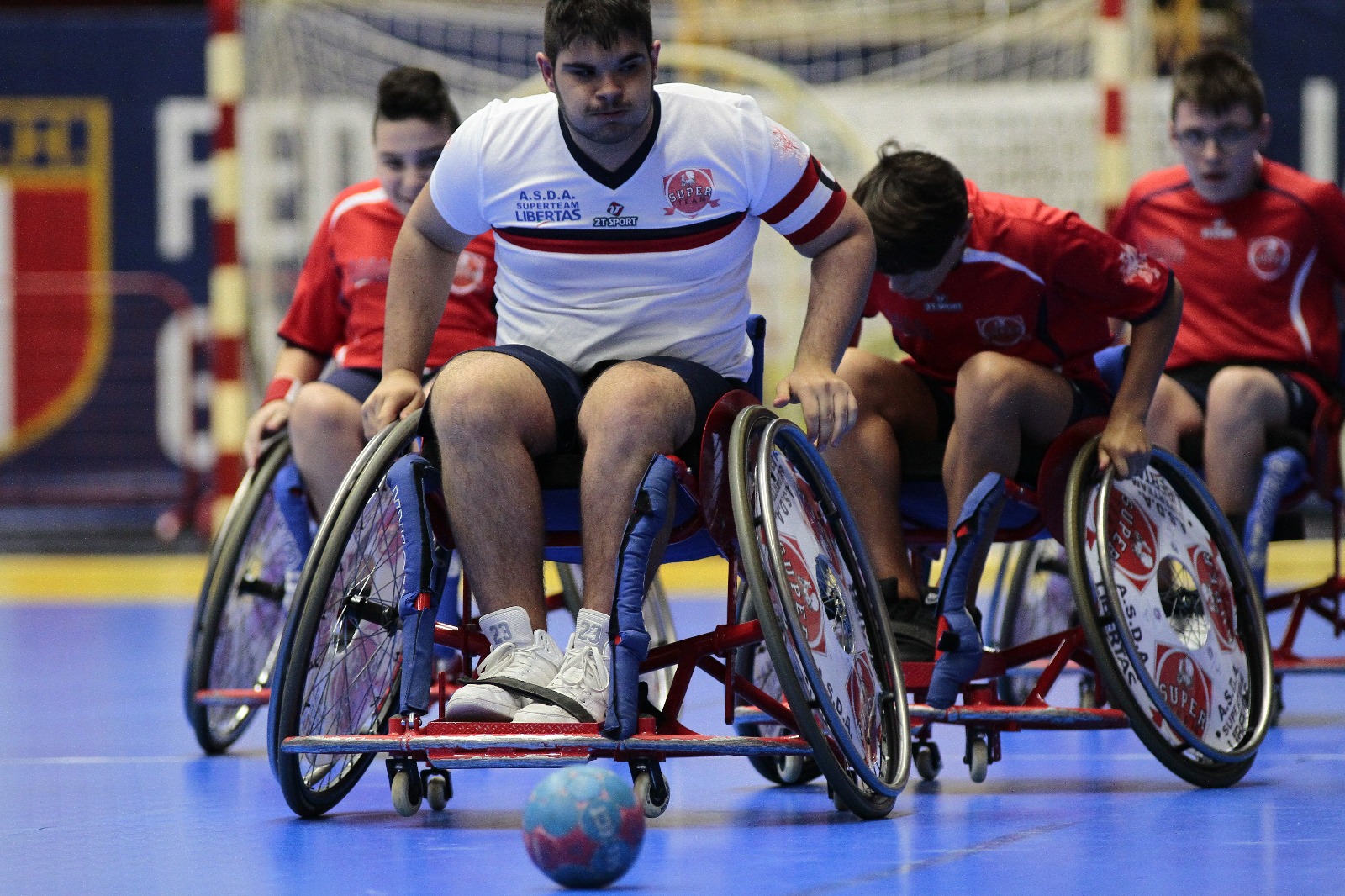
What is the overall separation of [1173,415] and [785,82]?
3634mm

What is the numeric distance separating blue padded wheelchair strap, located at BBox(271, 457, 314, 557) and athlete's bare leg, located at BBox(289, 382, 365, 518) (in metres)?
0.05

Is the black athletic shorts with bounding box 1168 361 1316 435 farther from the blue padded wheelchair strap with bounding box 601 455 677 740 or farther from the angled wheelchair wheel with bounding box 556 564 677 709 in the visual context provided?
the blue padded wheelchair strap with bounding box 601 455 677 740

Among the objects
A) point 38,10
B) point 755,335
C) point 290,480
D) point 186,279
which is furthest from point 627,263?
point 38,10

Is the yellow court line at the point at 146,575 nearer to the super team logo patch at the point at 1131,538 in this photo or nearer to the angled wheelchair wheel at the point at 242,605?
the angled wheelchair wheel at the point at 242,605

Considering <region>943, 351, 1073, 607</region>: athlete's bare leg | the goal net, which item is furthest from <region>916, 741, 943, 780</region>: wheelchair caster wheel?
the goal net

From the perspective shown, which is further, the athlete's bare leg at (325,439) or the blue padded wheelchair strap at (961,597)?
the athlete's bare leg at (325,439)

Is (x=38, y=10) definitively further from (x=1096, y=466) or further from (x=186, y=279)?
(x=1096, y=466)

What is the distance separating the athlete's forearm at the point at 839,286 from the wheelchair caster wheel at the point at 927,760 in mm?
681

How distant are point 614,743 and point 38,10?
1011cm

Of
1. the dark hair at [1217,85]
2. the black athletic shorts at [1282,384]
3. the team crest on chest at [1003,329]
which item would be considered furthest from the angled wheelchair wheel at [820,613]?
the dark hair at [1217,85]

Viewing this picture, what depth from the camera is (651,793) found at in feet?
8.41

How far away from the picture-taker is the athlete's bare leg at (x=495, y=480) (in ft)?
8.46

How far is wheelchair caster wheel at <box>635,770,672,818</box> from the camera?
8.23ft

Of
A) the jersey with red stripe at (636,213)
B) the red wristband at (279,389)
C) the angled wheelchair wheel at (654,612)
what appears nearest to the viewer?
the jersey with red stripe at (636,213)
